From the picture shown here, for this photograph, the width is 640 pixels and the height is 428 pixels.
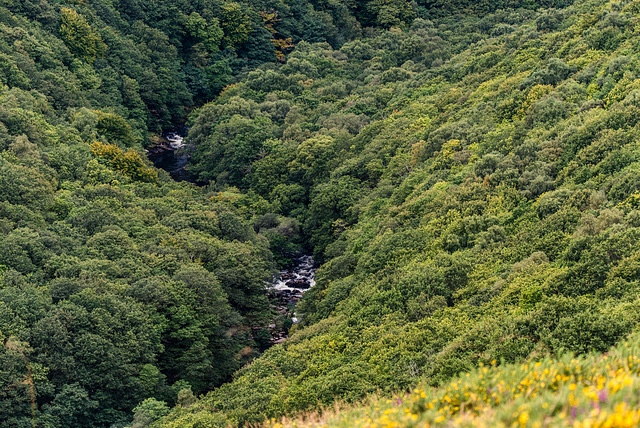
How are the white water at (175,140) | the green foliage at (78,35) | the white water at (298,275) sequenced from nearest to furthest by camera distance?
the white water at (298,275) → the green foliage at (78,35) → the white water at (175,140)

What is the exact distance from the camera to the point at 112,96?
80.0m

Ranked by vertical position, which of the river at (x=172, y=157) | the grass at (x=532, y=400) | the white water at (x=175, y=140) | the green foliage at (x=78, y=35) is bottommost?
the grass at (x=532, y=400)

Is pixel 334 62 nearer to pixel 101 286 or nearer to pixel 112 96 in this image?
pixel 112 96

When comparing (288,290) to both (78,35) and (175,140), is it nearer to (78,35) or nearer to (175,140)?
(175,140)

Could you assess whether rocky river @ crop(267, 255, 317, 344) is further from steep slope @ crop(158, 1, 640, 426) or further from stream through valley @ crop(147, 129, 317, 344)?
steep slope @ crop(158, 1, 640, 426)

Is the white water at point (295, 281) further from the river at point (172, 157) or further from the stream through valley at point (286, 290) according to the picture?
Result: the river at point (172, 157)

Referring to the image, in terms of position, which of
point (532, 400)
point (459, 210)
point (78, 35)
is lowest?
point (532, 400)

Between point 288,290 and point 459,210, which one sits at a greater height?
point 459,210

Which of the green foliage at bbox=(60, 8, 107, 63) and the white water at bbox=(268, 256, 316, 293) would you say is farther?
the green foliage at bbox=(60, 8, 107, 63)

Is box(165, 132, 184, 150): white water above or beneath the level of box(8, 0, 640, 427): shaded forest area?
above

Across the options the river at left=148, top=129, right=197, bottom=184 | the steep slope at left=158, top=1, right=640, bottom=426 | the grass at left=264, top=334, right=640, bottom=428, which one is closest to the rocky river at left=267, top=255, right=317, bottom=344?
the steep slope at left=158, top=1, right=640, bottom=426

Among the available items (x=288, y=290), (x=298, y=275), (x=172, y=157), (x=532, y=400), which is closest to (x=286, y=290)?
(x=288, y=290)

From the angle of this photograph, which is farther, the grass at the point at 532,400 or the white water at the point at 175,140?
the white water at the point at 175,140

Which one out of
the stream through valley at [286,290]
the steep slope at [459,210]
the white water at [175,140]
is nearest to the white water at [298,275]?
the stream through valley at [286,290]
